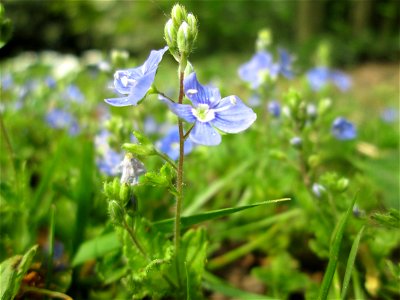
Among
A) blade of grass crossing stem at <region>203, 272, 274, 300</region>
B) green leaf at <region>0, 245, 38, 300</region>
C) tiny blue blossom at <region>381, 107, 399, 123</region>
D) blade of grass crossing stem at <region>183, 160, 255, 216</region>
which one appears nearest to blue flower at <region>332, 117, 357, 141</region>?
blade of grass crossing stem at <region>183, 160, 255, 216</region>

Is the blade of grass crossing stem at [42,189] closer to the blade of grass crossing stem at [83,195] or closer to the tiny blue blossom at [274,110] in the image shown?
the blade of grass crossing stem at [83,195]

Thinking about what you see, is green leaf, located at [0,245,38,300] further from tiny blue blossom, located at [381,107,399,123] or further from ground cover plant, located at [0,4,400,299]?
tiny blue blossom, located at [381,107,399,123]

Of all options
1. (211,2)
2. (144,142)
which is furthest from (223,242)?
(211,2)

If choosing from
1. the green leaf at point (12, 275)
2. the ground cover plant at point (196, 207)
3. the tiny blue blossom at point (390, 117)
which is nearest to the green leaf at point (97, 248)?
the ground cover plant at point (196, 207)

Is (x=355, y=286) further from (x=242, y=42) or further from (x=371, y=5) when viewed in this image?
(x=371, y=5)

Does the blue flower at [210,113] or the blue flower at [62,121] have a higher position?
the blue flower at [210,113]

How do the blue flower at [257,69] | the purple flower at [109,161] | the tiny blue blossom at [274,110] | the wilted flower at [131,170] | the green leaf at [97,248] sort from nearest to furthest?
the wilted flower at [131,170]
the green leaf at [97,248]
the purple flower at [109,161]
the tiny blue blossom at [274,110]
the blue flower at [257,69]

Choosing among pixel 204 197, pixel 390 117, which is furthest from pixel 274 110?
pixel 390 117
